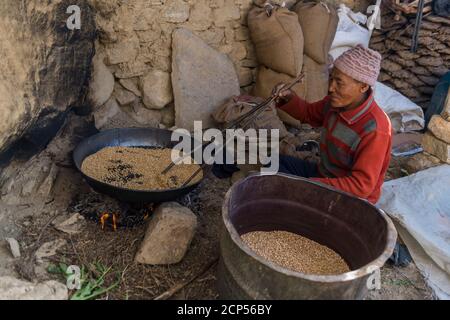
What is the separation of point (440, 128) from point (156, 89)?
2.43 m

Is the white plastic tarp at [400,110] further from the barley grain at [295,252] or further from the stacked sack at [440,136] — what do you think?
the barley grain at [295,252]

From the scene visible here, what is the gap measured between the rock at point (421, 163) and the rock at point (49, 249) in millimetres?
2994

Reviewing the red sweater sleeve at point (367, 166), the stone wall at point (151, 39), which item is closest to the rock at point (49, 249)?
the stone wall at point (151, 39)

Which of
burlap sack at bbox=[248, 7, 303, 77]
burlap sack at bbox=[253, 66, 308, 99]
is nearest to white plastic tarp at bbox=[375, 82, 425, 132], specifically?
burlap sack at bbox=[253, 66, 308, 99]

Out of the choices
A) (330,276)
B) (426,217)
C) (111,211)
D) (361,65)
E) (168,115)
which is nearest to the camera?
(330,276)

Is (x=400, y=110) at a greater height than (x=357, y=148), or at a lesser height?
lesser

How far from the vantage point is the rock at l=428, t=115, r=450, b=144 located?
148 inches

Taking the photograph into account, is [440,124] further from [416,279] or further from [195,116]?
[195,116]

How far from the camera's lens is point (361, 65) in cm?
262

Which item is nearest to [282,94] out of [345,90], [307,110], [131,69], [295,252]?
[307,110]

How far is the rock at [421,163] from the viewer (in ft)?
13.1

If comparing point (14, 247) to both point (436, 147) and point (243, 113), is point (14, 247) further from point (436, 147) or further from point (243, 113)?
point (436, 147)

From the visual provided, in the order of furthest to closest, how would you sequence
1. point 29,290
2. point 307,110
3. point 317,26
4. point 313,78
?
point 313,78
point 317,26
point 307,110
point 29,290

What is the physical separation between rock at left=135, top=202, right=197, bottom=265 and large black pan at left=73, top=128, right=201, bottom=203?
120mm
